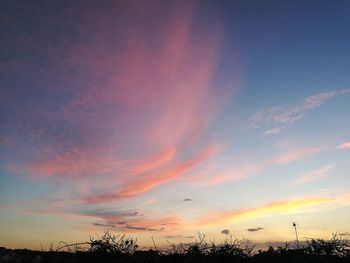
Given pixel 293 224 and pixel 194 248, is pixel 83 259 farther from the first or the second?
pixel 293 224

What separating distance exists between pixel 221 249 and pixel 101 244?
521 centimetres

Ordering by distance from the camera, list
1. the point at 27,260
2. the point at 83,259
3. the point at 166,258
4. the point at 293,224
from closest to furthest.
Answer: the point at 27,260, the point at 83,259, the point at 166,258, the point at 293,224

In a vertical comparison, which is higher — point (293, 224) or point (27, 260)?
point (293, 224)

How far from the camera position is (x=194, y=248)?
1722cm

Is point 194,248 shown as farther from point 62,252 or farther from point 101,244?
point 62,252

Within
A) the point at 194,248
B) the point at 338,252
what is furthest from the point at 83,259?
the point at 338,252

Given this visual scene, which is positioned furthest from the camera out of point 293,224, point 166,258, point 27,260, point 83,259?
point 293,224

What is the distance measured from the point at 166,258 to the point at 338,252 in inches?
343

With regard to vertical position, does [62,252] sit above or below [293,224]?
below

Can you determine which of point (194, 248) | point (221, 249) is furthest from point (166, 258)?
point (221, 249)

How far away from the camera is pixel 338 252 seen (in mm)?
19297

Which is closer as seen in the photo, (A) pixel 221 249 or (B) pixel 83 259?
(B) pixel 83 259

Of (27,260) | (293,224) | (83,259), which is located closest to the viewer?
(27,260)

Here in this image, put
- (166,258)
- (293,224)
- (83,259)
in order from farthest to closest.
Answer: (293,224) < (166,258) < (83,259)
